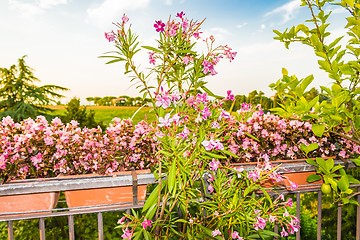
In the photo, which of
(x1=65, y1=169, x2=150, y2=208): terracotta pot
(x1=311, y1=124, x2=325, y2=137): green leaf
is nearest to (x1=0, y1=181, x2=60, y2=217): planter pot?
(x1=65, y1=169, x2=150, y2=208): terracotta pot

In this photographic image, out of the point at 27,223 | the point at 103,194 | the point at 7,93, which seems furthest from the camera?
Answer: the point at 7,93

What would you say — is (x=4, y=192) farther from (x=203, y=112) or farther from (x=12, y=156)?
(x=203, y=112)

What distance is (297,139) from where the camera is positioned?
2223 mm

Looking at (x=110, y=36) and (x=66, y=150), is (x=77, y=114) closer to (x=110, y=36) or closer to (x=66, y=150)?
(x=66, y=150)

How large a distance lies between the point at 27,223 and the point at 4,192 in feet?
10.8

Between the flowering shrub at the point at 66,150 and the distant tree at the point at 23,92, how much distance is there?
1113cm

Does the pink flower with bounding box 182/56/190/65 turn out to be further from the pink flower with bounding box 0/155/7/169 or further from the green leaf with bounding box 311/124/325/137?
the pink flower with bounding box 0/155/7/169

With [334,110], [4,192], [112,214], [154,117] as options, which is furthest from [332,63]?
[112,214]

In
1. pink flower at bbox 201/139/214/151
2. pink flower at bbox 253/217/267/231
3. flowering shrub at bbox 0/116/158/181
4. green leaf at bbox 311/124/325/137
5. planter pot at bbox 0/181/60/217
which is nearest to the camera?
pink flower at bbox 201/139/214/151

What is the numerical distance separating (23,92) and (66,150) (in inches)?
511

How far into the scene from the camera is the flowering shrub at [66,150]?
168 centimetres

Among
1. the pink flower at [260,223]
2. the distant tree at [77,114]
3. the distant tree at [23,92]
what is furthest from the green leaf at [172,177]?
the distant tree at [23,92]

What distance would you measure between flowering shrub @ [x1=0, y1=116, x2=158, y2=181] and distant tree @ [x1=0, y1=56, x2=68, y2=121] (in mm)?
11128

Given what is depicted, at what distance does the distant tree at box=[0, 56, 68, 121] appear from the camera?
11.9 meters
